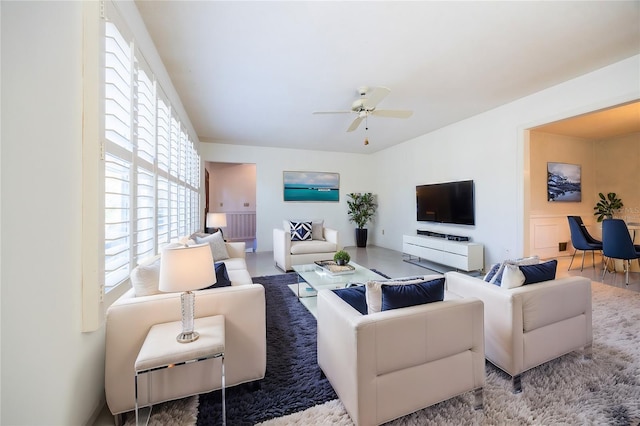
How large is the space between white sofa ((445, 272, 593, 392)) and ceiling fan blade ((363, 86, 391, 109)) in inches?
77.2

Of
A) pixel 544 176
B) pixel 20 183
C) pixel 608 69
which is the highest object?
pixel 608 69

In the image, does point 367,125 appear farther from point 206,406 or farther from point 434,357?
point 206,406

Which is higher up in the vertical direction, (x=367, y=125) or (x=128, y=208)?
(x=367, y=125)

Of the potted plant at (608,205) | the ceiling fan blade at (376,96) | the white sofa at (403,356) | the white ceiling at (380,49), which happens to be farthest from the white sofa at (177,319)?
the potted plant at (608,205)

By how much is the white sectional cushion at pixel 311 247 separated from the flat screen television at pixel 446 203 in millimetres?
2141

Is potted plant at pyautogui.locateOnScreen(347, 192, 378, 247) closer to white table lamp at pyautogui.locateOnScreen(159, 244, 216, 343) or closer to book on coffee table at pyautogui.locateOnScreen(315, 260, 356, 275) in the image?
book on coffee table at pyautogui.locateOnScreen(315, 260, 356, 275)

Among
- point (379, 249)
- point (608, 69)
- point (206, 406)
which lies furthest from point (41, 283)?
point (379, 249)

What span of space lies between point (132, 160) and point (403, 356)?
2068 mm

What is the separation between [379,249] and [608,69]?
477 centimetres

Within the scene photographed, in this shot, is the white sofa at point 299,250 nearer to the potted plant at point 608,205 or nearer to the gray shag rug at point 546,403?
the gray shag rug at point 546,403

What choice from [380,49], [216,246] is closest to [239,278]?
[216,246]

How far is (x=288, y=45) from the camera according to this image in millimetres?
2383

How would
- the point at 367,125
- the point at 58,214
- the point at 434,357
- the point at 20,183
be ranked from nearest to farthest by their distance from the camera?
the point at 20,183 < the point at 58,214 < the point at 434,357 < the point at 367,125

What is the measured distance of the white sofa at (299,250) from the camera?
432 cm
